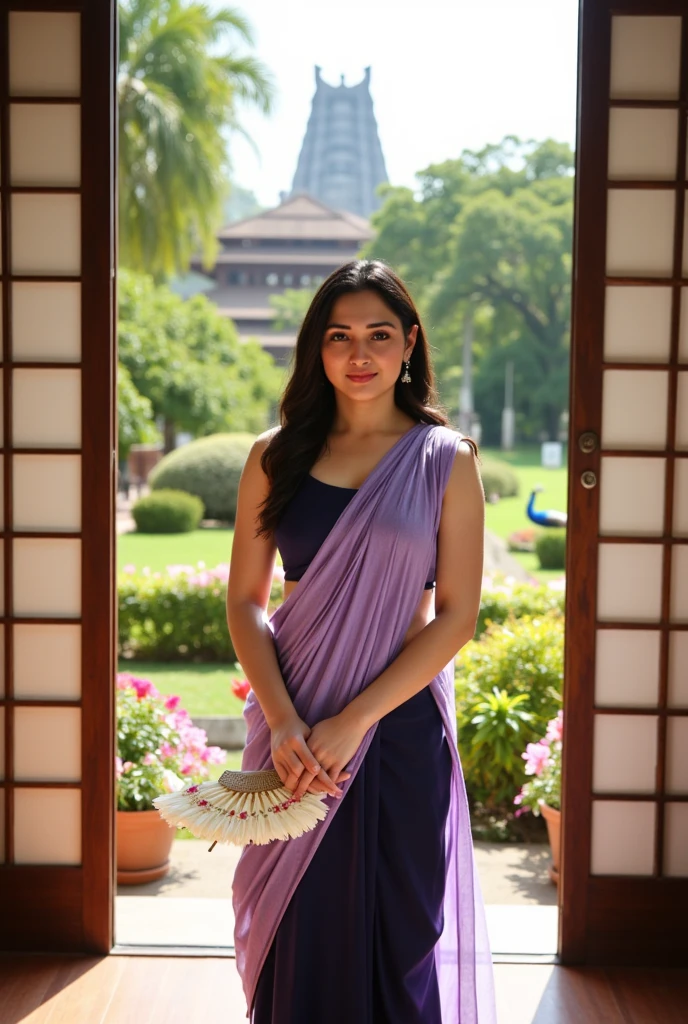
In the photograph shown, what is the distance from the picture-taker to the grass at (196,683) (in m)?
5.64

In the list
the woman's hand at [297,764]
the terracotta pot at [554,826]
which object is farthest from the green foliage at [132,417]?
the woman's hand at [297,764]

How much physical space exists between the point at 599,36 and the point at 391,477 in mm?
1377

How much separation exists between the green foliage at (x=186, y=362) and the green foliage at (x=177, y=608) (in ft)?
24.9

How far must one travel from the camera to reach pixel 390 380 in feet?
5.67

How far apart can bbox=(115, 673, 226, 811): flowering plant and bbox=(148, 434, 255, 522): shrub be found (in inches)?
351

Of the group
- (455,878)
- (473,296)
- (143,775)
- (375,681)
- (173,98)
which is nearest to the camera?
(375,681)

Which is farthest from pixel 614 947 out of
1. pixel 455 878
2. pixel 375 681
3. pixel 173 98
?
pixel 173 98

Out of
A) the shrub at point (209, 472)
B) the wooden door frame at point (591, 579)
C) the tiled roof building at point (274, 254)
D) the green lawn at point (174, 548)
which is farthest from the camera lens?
the tiled roof building at point (274, 254)

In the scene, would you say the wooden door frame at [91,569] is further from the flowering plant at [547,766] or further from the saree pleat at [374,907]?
the flowering plant at [547,766]

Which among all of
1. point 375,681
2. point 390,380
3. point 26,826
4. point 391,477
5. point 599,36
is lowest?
point 26,826

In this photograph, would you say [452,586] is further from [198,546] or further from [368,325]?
[198,546]

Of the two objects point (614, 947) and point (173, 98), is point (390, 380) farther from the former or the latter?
point (173, 98)

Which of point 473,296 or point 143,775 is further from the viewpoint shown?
point 473,296

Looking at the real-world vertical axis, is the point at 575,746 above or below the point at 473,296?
below
